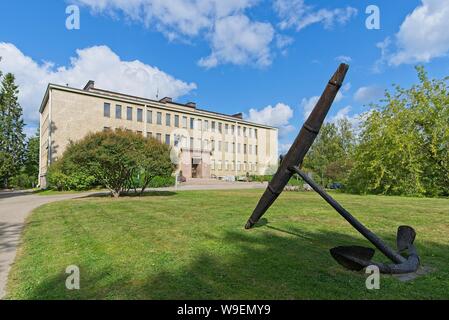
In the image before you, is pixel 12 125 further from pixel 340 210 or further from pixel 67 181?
pixel 340 210

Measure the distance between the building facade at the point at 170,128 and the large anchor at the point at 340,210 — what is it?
2631 centimetres

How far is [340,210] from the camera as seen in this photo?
158 inches

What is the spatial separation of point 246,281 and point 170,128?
168 feet

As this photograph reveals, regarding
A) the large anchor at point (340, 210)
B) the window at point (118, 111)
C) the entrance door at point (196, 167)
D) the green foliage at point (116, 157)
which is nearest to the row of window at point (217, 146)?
the entrance door at point (196, 167)

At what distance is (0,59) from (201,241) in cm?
A: 2804

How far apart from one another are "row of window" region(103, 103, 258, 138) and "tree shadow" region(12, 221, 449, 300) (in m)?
45.3

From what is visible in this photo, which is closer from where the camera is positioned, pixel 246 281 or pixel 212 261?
pixel 246 281

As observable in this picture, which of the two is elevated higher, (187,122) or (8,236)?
(187,122)

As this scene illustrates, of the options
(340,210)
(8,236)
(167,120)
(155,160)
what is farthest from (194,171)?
(340,210)

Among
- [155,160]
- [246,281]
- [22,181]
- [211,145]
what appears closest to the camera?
[246,281]

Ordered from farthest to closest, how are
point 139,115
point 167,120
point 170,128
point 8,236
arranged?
point 170,128 < point 167,120 < point 139,115 < point 8,236
